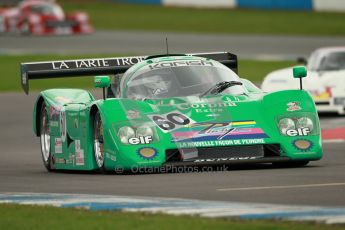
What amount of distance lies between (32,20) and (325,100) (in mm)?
28086

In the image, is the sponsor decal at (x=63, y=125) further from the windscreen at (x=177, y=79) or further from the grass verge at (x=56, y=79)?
the grass verge at (x=56, y=79)

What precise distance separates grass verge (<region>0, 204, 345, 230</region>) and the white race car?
13.8 metres

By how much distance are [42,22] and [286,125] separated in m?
37.6

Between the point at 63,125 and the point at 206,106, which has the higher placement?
the point at 206,106

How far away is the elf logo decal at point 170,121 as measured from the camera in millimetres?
12180

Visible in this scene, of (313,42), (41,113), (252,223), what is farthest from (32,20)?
(252,223)

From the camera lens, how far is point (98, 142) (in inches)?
506

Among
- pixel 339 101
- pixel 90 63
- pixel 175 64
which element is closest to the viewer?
pixel 175 64

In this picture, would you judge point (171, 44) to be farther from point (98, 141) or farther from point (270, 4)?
point (98, 141)

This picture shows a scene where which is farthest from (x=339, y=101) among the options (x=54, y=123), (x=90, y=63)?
(x=54, y=123)

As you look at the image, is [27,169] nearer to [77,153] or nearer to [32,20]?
[77,153]

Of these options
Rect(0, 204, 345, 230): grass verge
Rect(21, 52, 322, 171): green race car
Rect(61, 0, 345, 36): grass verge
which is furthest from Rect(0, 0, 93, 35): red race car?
Rect(0, 204, 345, 230): grass verge

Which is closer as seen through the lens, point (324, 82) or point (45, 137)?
point (45, 137)

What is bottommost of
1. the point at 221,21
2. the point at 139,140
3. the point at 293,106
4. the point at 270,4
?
the point at 221,21
